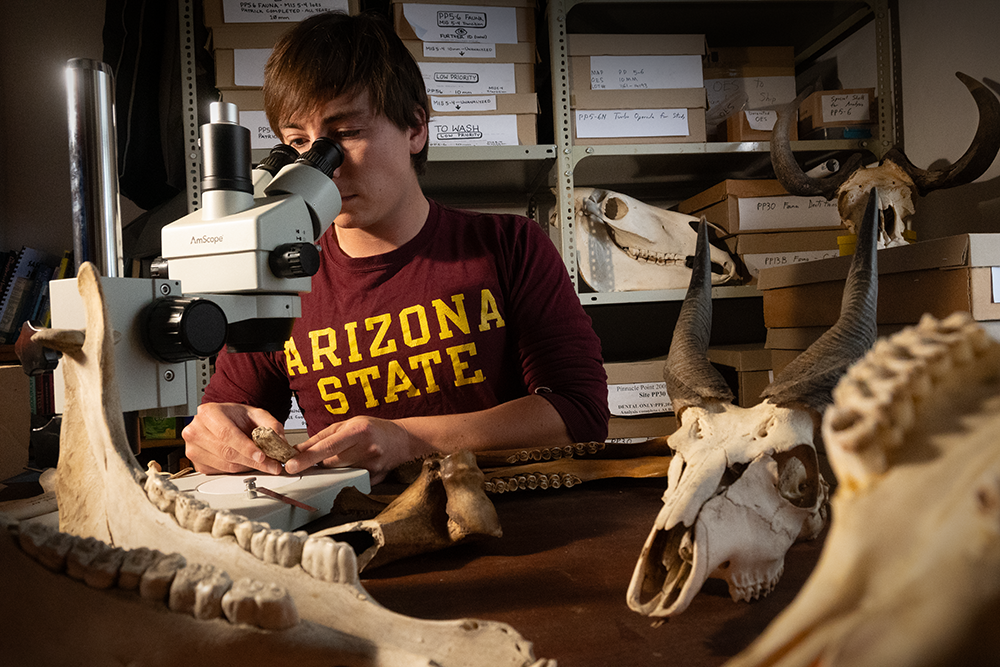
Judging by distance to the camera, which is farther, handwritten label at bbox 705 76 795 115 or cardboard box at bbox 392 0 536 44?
Answer: handwritten label at bbox 705 76 795 115

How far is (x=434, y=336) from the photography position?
132 centimetres

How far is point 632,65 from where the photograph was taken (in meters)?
1.98

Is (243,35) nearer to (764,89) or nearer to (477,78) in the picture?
(477,78)

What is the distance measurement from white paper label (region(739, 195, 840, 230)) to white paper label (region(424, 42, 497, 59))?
92 centimetres

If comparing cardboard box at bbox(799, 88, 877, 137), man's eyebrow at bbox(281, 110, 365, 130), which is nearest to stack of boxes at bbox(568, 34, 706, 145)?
cardboard box at bbox(799, 88, 877, 137)

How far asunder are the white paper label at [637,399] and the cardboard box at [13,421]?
1.51 meters

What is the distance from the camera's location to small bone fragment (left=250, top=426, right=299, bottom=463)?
0.84 meters

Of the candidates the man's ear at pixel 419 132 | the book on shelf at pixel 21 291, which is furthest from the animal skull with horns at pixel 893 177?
the book on shelf at pixel 21 291

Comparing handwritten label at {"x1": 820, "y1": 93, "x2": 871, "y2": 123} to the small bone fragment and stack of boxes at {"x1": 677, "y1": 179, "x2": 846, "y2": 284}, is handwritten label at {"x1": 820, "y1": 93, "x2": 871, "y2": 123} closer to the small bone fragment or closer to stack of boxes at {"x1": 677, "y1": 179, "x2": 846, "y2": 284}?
stack of boxes at {"x1": 677, "y1": 179, "x2": 846, "y2": 284}

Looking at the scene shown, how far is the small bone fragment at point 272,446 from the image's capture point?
0.84 m

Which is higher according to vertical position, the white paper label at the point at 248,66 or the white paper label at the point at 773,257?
the white paper label at the point at 248,66

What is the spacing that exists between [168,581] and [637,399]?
185cm

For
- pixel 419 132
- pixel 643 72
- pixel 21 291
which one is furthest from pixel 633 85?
pixel 21 291

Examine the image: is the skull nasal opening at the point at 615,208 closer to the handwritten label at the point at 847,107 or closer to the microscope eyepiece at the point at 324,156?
the handwritten label at the point at 847,107
